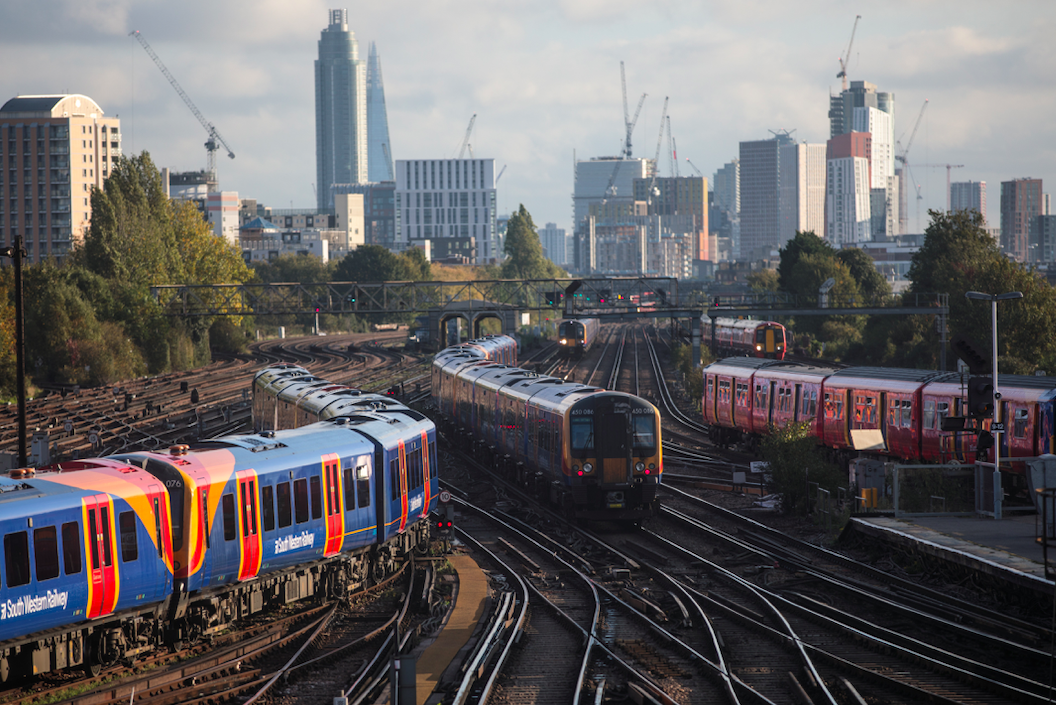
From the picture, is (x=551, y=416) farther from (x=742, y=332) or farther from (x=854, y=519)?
(x=742, y=332)

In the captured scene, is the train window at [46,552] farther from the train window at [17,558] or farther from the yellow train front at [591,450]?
the yellow train front at [591,450]

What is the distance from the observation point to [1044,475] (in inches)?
876

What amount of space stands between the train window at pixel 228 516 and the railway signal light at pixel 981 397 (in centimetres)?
1682

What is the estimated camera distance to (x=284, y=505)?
746 inches

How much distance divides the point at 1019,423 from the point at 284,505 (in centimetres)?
1977

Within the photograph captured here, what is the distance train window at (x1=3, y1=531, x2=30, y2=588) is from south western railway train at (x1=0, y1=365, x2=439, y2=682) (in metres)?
0.02

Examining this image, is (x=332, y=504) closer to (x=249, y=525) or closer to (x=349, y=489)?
(x=349, y=489)

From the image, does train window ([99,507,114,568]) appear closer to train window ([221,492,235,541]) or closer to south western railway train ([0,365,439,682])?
south western railway train ([0,365,439,682])

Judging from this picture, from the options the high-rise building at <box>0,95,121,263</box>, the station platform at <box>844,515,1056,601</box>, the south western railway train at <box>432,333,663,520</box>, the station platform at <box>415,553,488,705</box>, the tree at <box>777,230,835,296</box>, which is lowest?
the station platform at <box>415,553,488,705</box>

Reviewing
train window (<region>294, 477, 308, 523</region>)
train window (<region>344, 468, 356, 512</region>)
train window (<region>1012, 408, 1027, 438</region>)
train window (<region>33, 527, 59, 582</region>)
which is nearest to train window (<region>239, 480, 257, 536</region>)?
train window (<region>294, 477, 308, 523</region>)

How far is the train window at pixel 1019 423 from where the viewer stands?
28.6m

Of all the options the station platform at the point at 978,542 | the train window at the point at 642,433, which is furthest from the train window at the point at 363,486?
the station platform at the point at 978,542

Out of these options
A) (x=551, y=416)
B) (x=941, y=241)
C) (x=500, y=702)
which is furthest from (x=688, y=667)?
(x=941, y=241)

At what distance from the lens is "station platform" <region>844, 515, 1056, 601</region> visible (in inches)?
742
